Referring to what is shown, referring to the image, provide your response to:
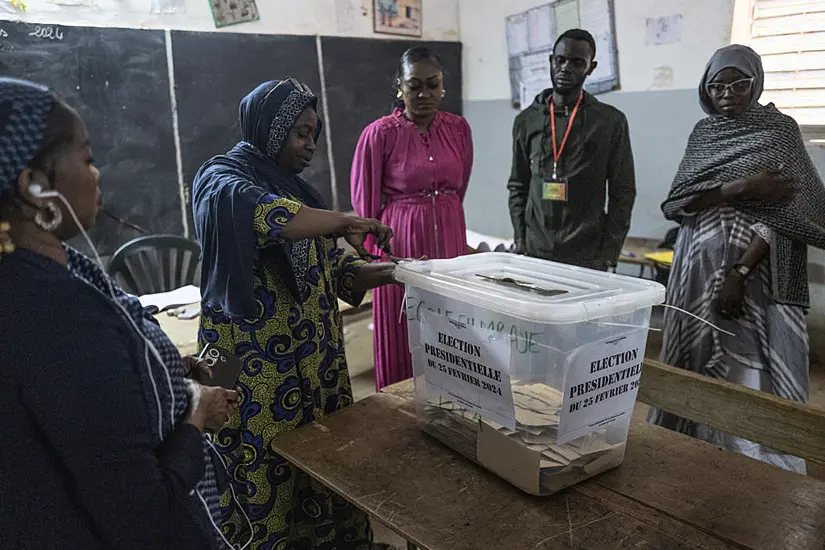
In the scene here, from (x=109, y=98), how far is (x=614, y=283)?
3065 mm

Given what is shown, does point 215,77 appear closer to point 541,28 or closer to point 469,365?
point 541,28

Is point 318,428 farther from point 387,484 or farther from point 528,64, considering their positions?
point 528,64

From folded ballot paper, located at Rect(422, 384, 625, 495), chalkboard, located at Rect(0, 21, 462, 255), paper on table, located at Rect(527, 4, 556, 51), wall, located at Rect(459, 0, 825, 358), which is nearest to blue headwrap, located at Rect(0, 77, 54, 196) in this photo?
folded ballot paper, located at Rect(422, 384, 625, 495)

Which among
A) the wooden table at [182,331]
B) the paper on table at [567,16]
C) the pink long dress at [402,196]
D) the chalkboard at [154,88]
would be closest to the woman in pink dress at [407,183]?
the pink long dress at [402,196]

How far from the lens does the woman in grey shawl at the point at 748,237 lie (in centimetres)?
195

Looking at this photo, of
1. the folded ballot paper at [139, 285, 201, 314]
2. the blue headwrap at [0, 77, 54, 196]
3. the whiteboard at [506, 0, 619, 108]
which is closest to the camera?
the blue headwrap at [0, 77, 54, 196]

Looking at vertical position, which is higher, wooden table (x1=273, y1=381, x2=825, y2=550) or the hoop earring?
the hoop earring

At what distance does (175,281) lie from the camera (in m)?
3.29

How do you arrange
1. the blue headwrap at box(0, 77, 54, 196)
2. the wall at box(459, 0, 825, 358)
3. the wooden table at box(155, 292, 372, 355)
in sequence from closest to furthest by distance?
1. the blue headwrap at box(0, 77, 54, 196)
2. the wooden table at box(155, 292, 372, 355)
3. the wall at box(459, 0, 825, 358)

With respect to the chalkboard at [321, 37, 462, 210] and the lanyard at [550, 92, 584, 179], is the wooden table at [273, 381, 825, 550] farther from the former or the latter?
the chalkboard at [321, 37, 462, 210]

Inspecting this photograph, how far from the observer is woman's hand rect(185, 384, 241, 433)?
37.5 inches

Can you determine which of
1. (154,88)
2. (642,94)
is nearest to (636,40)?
(642,94)

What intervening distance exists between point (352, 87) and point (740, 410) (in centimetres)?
360

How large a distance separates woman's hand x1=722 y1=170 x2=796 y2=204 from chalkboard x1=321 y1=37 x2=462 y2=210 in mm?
2654
